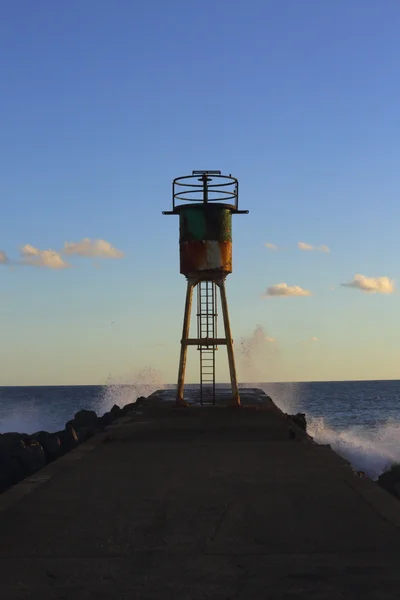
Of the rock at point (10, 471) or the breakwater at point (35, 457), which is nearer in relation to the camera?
the breakwater at point (35, 457)

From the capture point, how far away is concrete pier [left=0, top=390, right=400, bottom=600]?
203 inches

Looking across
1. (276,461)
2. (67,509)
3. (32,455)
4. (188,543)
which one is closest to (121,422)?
(32,455)

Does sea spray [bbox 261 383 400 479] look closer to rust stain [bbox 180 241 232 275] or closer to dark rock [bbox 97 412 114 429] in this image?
rust stain [bbox 180 241 232 275]

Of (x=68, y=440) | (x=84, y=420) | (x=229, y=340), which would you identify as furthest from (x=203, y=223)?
(x=84, y=420)

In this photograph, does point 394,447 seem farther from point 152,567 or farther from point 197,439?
point 152,567

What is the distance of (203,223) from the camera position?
73.8 feet

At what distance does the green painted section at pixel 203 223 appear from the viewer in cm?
2244

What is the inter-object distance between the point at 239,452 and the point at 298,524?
5.38 m

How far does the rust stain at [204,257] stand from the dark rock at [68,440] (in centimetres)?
585

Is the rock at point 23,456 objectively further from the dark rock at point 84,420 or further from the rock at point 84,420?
the dark rock at point 84,420

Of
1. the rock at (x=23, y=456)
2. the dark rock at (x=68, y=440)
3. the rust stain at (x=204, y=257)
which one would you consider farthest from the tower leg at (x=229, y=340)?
the rock at (x=23, y=456)

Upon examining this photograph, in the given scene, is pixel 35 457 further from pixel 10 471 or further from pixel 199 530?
pixel 199 530

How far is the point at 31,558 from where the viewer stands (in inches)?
231

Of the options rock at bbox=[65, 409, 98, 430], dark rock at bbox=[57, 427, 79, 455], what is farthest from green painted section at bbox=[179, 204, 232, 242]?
rock at bbox=[65, 409, 98, 430]
